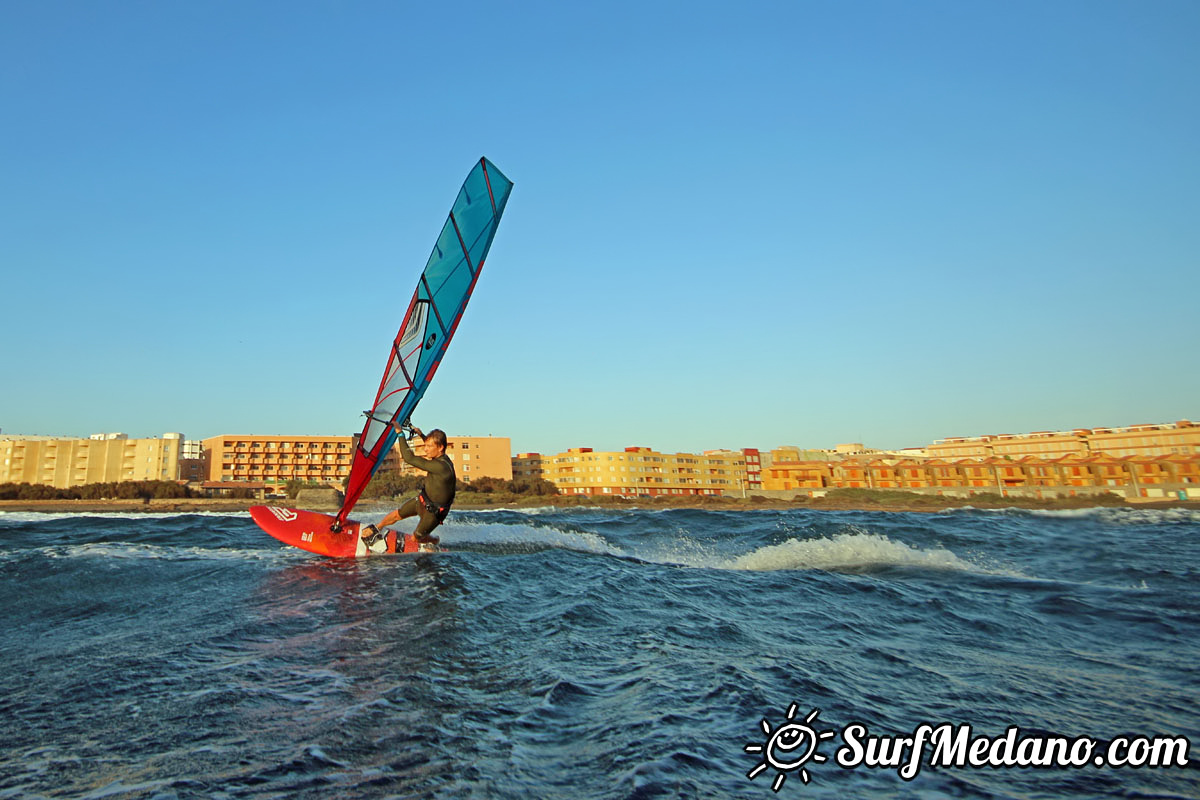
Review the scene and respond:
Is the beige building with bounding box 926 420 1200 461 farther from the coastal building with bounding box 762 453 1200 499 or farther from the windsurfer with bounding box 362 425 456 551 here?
the windsurfer with bounding box 362 425 456 551

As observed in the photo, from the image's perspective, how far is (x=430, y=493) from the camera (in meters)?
9.34

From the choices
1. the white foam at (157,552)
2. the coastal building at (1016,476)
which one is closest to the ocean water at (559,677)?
the white foam at (157,552)

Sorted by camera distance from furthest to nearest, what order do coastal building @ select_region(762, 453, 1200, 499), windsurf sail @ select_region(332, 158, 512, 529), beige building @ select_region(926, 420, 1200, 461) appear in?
1. beige building @ select_region(926, 420, 1200, 461)
2. coastal building @ select_region(762, 453, 1200, 499)
3. windsurf sail @ select_region(332, 158, 512, 529)

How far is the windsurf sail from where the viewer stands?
8.45 metres

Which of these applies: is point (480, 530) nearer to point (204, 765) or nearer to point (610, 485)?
point (204, 765)

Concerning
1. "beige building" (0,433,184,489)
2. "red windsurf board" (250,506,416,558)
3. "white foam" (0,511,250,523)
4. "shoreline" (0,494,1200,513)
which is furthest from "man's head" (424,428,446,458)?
"beige building" (0,433,184,489)

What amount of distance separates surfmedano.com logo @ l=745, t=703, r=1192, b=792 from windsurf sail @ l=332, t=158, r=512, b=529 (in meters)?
6.59

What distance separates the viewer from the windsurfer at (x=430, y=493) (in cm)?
898

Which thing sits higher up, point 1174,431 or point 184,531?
point 1174,431

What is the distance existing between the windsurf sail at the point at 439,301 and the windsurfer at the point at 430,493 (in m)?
0.48

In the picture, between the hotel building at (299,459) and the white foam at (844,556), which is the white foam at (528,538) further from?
the hotel building at (299,459)

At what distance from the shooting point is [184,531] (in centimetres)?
1388

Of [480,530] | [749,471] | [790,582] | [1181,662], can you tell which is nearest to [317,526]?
[480,530]

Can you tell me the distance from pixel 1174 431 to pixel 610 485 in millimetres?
65598
